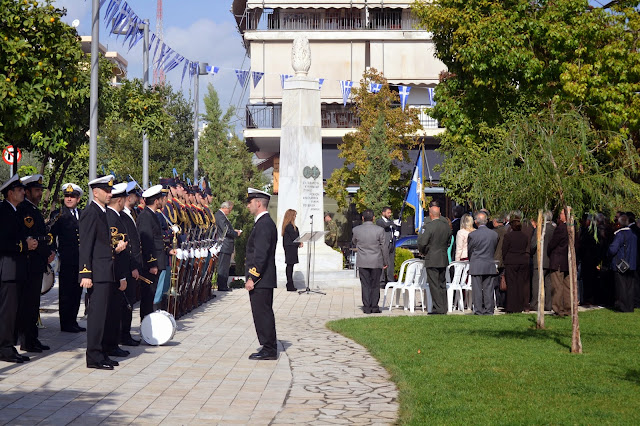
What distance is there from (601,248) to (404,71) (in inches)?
1354

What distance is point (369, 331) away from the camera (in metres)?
14.9

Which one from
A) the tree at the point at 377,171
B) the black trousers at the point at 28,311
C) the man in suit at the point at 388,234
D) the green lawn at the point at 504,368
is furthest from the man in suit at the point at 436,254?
the tree at the point at 377,171

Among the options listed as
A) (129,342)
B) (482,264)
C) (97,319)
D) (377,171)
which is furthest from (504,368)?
(377,171)

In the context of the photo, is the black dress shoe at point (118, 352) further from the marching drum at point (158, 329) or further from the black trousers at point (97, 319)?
the marching drum at point (158, 329)

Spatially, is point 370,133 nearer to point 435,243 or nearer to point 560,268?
point 560,268

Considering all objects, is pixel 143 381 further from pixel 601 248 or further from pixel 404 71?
pixel 404 71

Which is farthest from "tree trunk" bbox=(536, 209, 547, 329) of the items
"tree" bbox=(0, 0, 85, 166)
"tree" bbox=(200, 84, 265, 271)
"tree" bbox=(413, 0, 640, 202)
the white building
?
the white building

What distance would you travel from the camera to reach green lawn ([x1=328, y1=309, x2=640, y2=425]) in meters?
8.55

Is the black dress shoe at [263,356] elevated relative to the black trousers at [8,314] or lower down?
lower down

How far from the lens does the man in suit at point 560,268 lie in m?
18.3

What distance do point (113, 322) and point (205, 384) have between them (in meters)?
2.12

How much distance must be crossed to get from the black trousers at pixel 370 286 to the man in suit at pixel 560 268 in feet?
11.0

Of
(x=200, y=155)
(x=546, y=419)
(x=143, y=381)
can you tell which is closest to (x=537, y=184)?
(x=546, y=419)

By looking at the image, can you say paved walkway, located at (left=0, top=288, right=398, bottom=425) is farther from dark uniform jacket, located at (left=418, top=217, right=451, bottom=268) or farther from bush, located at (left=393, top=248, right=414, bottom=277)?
bush, located at (left=393, top=248, right=414, bottom=277)
